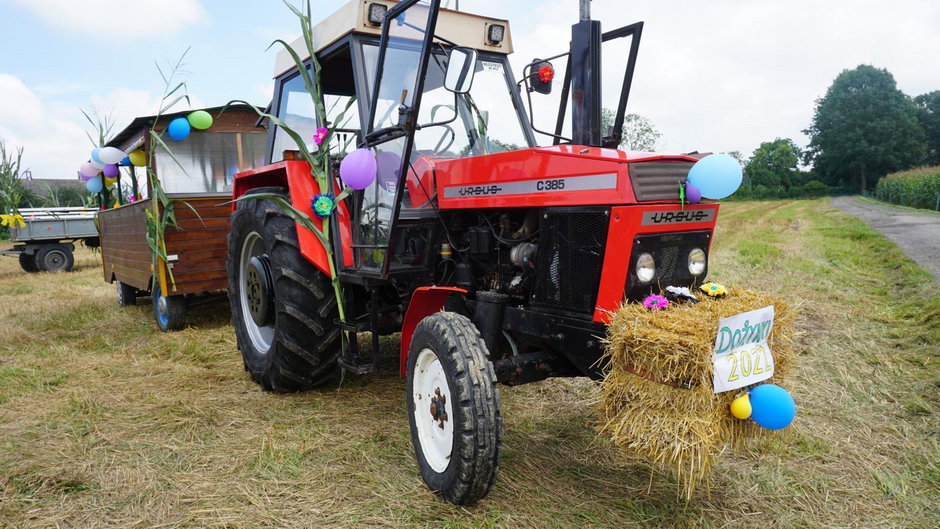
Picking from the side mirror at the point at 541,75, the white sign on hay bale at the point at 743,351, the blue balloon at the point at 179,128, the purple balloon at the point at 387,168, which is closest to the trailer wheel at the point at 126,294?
the blue balloon at the point at 179,128

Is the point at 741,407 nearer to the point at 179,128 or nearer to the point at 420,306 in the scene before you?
the point at 420,306

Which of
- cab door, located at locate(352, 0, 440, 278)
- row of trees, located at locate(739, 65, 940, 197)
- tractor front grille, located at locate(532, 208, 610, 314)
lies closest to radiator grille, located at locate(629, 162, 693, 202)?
tractor front grille, located at locate(532, 208, 610, 314)

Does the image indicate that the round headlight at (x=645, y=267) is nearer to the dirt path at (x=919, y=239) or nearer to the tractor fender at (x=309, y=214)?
the tractor fender at (x=309, y=214)

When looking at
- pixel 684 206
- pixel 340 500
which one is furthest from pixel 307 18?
pixel 340 500

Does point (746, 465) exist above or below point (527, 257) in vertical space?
below

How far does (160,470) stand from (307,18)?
2660 mm

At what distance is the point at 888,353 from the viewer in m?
4.68

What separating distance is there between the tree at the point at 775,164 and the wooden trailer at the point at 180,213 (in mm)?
56474

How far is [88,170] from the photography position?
8273 millimetres

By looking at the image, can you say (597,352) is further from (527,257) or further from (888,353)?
(888,353)

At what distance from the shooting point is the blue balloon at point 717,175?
246cm

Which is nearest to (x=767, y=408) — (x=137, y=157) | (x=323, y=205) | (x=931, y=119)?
(x=323, y=205)

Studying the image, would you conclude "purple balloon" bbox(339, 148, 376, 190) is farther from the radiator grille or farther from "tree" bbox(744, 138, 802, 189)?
"tree" bbox(744, 138, 802, 189)

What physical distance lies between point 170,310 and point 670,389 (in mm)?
5341
